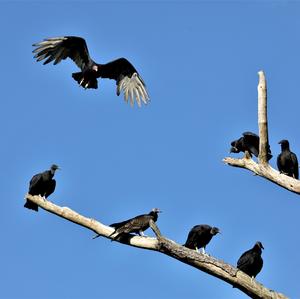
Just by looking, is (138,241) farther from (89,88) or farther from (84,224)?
(89,88)

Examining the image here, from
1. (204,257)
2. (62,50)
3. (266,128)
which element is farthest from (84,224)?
(62,50)

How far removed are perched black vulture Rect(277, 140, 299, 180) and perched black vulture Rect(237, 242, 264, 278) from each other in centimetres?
112

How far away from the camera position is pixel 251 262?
12.2 metres

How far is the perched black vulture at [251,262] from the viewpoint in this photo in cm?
1216

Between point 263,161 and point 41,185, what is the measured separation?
3.12 m

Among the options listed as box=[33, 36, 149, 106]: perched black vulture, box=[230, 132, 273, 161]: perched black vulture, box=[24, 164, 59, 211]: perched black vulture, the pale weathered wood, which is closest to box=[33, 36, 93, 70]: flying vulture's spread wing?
box=[33, 36, 149, 106]: perched black vulture

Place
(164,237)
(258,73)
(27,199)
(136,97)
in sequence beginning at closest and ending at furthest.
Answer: (164,237) < (258,73) < (27,199) < (136,97)

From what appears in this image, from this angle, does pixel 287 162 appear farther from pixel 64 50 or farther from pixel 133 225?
pixel 64 50

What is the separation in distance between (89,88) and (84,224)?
13.0ft

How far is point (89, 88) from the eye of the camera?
14031 millimetres

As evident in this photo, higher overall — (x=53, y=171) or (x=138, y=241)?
(x=53, y=171)

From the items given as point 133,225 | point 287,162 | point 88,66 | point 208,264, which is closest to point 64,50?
point 88,66

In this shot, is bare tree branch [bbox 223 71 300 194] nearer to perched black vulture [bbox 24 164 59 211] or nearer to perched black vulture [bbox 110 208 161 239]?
perched black vulture [bbox 110 208 161 239]

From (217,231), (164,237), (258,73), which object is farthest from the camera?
(217,231)
